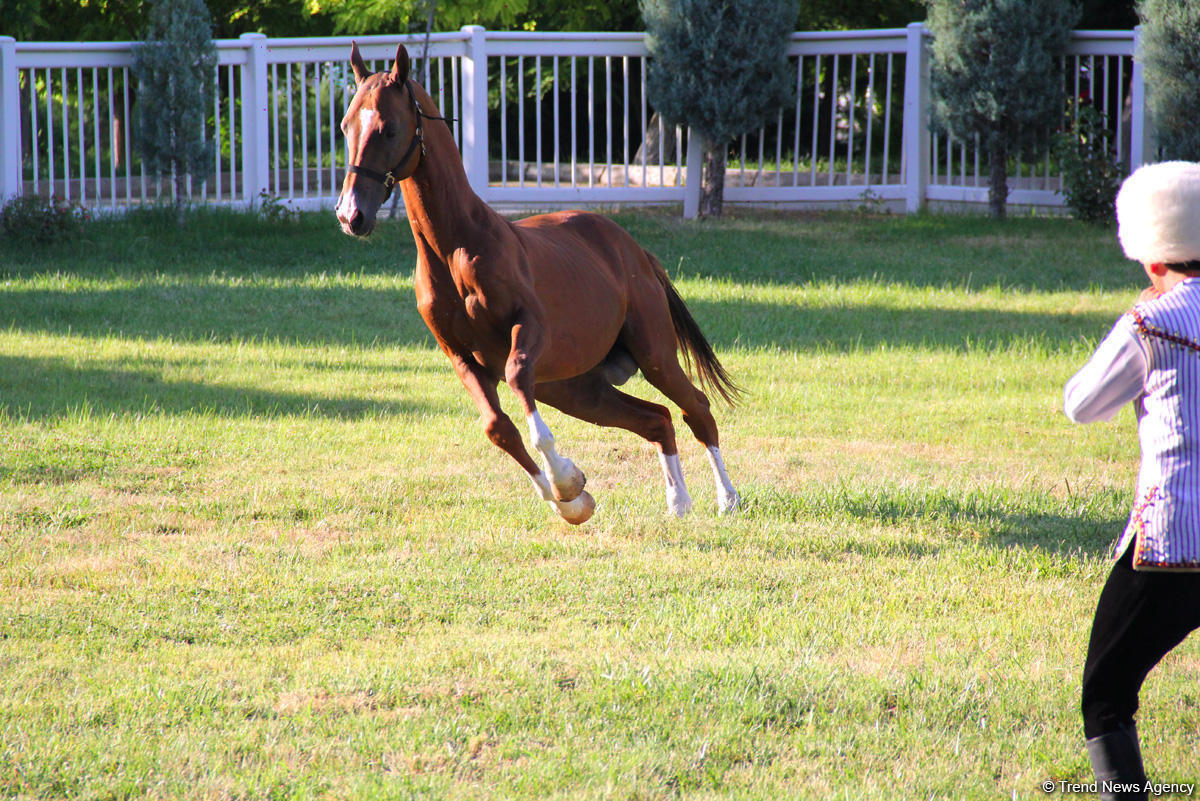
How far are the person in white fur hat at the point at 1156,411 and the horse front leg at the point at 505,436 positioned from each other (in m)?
2.61

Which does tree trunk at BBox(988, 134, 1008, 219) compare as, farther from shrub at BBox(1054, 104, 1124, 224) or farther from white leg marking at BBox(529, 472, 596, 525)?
white leg marking at BBox(529, 472, 596, 525)

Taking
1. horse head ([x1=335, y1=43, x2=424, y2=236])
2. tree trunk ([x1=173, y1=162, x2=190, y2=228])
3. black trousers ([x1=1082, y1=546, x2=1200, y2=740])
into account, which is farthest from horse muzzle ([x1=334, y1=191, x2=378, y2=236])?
tree trunk ([x1=173, y1=162, x2=190, y2=228])

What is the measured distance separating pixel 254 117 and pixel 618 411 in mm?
10918

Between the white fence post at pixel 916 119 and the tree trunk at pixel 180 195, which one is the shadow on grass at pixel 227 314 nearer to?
the tree trunk at pixel 180 195

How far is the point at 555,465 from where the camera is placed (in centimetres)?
523

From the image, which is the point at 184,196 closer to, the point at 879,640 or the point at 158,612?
the point at 158,612

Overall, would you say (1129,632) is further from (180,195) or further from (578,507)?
(180,195)

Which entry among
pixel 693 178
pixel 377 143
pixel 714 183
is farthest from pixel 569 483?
pixel 693 178

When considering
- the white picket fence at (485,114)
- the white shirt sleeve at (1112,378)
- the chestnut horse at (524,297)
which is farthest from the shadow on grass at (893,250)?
the white shirt sleeve at (1112,378)

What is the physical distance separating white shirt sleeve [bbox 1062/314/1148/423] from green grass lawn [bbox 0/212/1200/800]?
1160mm

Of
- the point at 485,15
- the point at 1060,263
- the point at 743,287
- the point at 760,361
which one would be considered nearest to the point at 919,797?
the point at 760,361

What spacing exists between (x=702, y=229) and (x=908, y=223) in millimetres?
2606

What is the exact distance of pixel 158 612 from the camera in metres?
4.84

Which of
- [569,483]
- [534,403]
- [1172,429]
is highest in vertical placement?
[1172,429]
